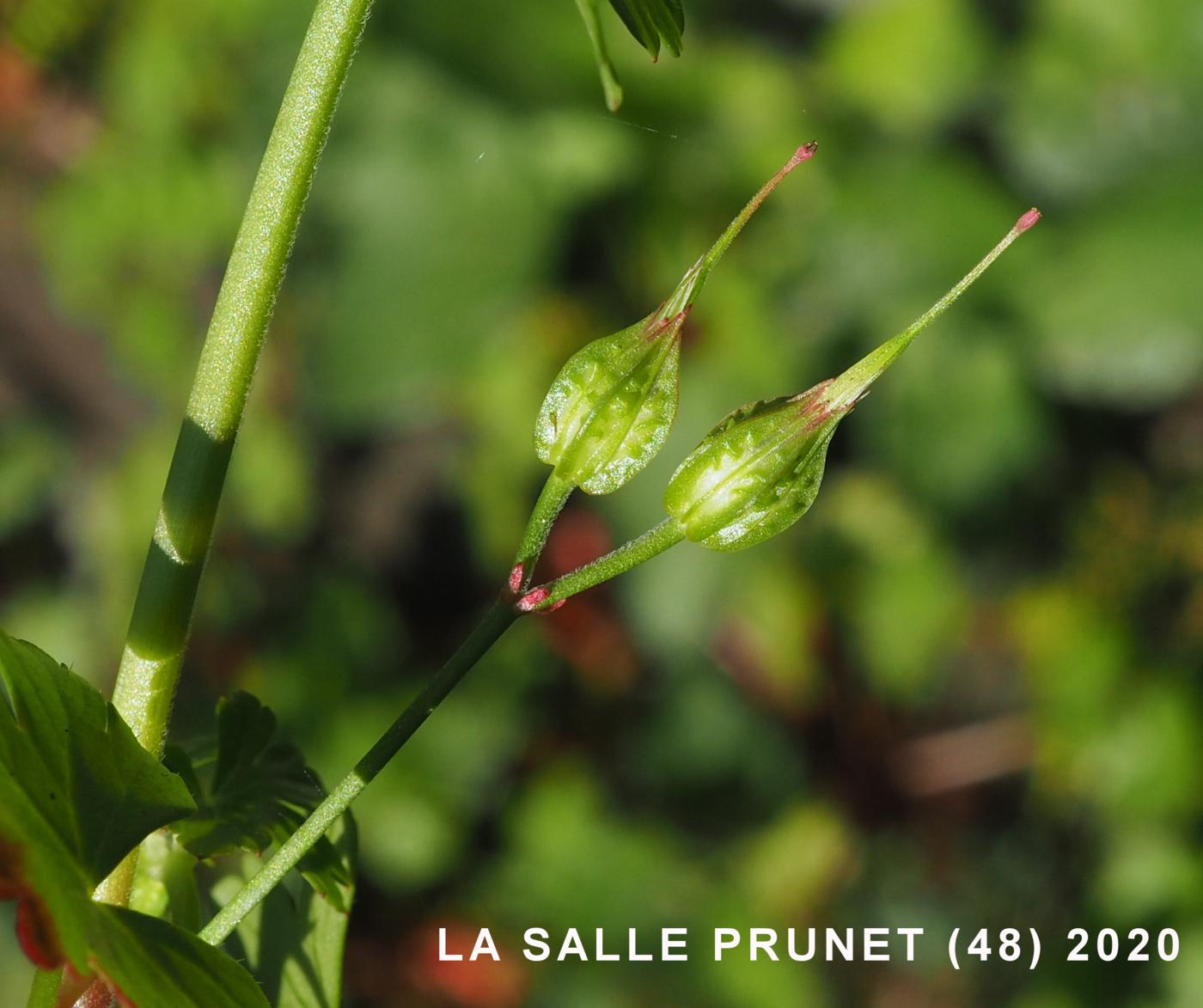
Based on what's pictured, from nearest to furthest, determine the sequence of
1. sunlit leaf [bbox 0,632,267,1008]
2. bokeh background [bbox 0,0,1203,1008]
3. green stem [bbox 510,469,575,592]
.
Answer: sunlit leaf [bbox 0,632,267,1008] → green stem [bbox 510,469,575,592] → bokeh background [bbox 0,0,1203,1008]

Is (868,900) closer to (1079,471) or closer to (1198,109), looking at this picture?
(1079,471)

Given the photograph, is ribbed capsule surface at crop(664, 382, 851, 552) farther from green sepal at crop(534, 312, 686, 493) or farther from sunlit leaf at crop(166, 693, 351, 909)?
sunlit leaf at crop(166, 693, 351, 909)

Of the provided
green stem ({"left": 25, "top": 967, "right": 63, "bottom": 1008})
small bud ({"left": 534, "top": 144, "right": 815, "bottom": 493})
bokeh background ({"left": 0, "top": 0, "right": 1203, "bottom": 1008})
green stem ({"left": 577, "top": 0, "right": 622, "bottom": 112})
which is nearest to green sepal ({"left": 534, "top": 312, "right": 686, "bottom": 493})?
small bud ({"left": 534, "top": 144, "right": 815, "bottom": 493})

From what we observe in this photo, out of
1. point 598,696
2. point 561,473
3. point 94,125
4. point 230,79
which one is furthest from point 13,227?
point 561,473

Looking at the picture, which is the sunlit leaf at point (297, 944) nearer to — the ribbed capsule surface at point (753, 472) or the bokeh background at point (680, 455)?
the ribbed capsule surface at point (753, 472)

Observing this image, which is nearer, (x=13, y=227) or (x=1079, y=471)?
(x=1079, y=471)

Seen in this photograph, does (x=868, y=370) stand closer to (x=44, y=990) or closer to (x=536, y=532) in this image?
(x=536, y=532)

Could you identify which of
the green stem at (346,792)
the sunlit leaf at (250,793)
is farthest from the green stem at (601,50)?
the sunlit leaf at (250,793)
